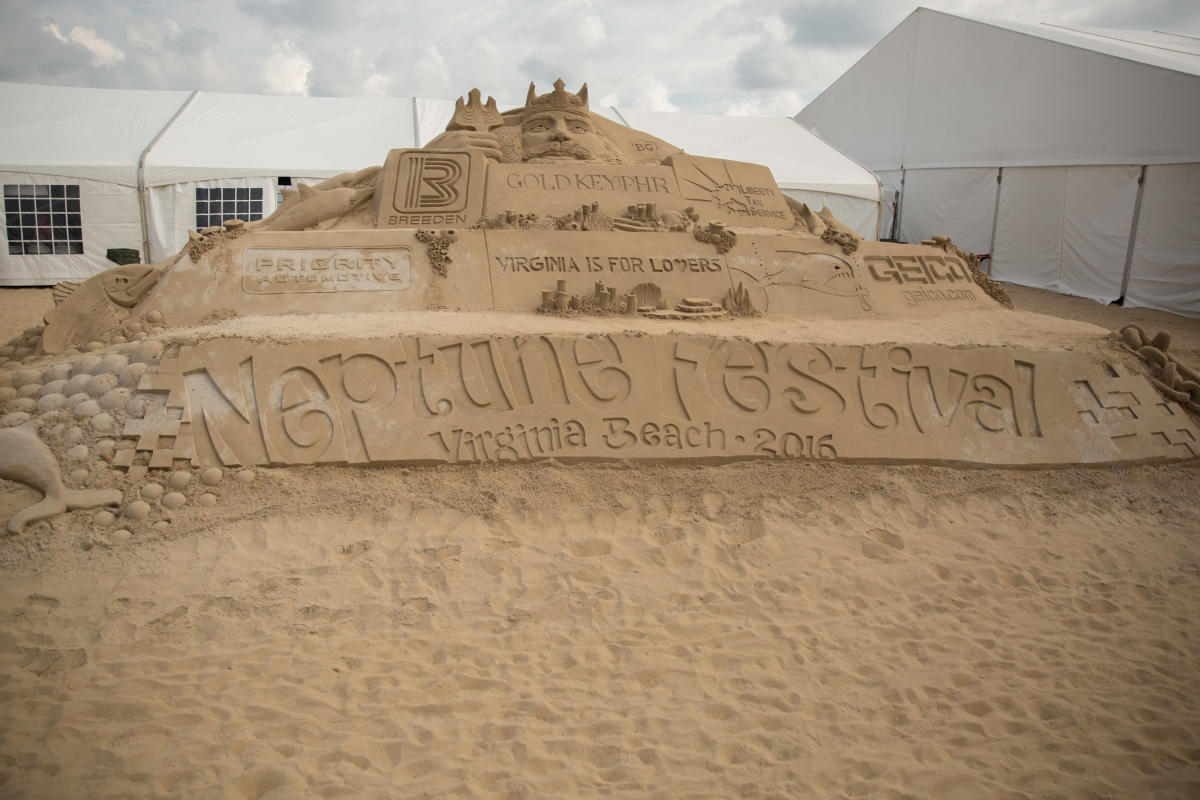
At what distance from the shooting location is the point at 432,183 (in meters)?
5.84

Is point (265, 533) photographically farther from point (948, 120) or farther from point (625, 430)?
point (948, 120)

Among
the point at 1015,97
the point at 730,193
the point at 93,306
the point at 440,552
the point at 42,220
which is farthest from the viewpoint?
the point at 1015,97

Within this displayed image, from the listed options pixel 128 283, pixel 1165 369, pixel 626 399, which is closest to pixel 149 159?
pixel 128 283

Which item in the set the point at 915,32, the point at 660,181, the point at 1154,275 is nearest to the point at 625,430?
the point at 660,181

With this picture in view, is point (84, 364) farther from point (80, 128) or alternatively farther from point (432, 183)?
point (80, 128)

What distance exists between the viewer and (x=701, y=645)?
2992 millimetres

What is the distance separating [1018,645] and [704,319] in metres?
2.80

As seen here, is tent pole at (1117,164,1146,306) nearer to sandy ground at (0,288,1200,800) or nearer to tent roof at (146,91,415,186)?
sandy ground at (0,288,1200,800)

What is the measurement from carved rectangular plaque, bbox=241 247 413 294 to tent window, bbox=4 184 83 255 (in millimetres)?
6670

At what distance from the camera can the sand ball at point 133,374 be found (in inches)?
155

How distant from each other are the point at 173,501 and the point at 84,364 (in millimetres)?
1238

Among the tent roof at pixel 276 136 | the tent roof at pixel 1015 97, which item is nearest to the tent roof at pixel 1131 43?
the tent roof at pixel 1015 97

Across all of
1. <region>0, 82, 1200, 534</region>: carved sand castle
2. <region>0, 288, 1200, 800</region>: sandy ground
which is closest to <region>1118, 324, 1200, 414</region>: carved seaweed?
<region>0, 82, 1200, 534</region>: carved sand castle

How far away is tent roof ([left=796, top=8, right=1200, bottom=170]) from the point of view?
957 cm
